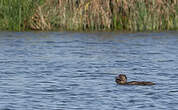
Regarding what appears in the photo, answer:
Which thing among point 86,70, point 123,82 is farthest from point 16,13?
point 123,82

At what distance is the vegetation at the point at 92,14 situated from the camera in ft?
81.9

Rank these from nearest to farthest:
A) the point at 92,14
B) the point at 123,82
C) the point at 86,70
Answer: the point at 123,82, the point at 86,70, the point at 92,14

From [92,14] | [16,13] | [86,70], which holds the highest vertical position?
[16,13]

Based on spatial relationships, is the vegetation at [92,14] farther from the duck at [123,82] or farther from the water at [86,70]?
the duck at [123,82]

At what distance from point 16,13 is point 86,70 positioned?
9.05 meters

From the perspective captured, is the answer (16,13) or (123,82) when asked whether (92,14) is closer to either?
(16,13)

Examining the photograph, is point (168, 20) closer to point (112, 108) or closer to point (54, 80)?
point (54, 80)

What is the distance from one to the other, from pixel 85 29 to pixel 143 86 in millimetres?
11776

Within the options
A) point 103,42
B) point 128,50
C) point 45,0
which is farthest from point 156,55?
point 45,0

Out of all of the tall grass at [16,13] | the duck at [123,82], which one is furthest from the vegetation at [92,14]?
the duck at [123,82]

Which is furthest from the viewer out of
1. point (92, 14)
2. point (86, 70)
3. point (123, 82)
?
point (92, 14)

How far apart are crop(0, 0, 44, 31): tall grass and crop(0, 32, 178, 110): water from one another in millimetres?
512

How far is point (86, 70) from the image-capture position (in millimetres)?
16812

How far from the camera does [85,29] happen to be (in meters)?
25.7
